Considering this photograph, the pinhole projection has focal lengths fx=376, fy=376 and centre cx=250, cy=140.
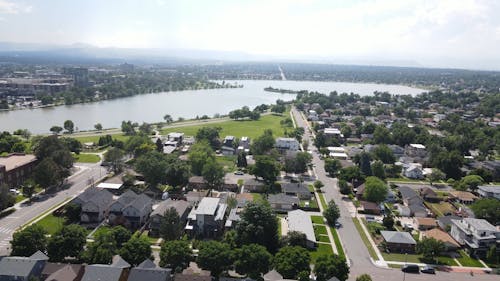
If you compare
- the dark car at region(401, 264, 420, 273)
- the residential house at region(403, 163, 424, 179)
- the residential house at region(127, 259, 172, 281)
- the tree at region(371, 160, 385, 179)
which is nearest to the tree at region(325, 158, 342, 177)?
the tree at region(371, 160, 385, 179)

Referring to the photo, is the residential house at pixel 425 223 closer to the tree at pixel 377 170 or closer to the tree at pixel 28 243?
the tree at pixel 377 170

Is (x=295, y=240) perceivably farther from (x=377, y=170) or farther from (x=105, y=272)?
(x=377, y=170)

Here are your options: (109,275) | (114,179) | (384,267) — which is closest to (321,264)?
(384,267)

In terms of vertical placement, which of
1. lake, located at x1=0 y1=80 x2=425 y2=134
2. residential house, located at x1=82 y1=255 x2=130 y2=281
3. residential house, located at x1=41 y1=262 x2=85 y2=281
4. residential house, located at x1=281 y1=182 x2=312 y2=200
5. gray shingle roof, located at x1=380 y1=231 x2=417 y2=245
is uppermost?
residential house, located at x1=82 y1=255 x2=130 y2=281

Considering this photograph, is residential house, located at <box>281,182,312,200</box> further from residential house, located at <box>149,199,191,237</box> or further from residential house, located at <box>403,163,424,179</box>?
residential house, located at <box>403,163,424,179</box>

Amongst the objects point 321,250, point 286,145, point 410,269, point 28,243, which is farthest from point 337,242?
point 286,145

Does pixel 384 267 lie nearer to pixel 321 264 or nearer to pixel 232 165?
pixel 321 264

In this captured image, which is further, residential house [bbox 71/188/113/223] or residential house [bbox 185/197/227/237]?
residential house [bbox 71/188/113/223]

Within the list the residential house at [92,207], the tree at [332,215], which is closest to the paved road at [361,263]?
the tree at [332,215]
